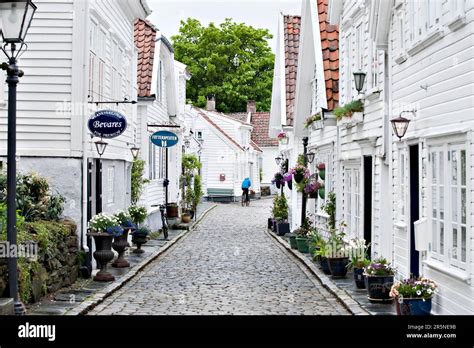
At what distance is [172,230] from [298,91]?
8020 mm

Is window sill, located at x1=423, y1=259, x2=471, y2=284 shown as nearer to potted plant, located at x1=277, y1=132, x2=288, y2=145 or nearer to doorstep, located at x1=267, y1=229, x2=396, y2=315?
doorstep, located at x1=267, y1=229, x2=396, y2=315

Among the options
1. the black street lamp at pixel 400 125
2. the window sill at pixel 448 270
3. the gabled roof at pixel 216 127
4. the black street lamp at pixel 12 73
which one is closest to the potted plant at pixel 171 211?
the black street lamp at pixel 400 125

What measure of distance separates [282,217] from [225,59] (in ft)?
80.5

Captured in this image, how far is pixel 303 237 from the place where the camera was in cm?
2023

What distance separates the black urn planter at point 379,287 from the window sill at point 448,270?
3.57 ft

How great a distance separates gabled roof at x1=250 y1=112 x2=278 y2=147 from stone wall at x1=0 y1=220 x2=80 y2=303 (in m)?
51.4

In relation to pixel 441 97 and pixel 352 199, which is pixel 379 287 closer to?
pixel 441 97

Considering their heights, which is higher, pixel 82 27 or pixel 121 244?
pixel 82 27

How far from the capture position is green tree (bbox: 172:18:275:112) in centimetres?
4886

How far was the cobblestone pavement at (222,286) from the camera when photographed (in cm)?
1165

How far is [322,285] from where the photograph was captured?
1429 cm
